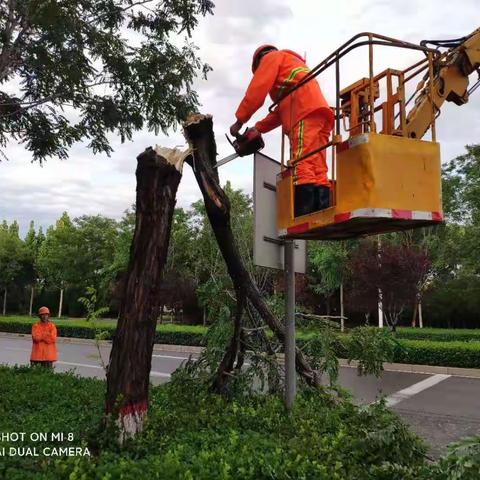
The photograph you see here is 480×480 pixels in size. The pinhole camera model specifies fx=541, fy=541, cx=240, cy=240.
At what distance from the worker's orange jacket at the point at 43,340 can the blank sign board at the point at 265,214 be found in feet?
19.1

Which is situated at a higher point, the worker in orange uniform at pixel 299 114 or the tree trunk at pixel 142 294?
the worker in orange uniform at pixel 299 114

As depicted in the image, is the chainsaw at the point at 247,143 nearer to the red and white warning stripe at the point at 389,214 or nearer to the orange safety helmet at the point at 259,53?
the orange safety helmet at the point at 259,53

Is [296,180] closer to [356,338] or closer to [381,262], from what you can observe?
[356,338]

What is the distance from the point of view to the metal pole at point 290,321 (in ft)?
13.8

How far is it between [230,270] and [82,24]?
408 centimetres

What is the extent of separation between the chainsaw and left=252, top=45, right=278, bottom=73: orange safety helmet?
50cm

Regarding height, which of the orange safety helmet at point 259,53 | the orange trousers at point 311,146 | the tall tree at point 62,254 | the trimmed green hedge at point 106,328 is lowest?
the trimmed green hedge at point 106,328

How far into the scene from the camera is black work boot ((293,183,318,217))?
12.6 ft

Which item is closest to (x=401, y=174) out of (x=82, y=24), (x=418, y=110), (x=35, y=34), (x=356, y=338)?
(x=418, y=110)

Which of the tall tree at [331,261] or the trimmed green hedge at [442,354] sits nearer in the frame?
the trimmed green hedge at [442,354]

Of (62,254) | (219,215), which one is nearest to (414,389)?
(219,215)

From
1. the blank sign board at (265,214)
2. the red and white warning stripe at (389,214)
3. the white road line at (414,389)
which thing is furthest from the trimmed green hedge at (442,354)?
the red and white warning stripe at (389,214)

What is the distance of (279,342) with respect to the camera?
17.4 feet

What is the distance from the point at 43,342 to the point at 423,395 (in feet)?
21.8
